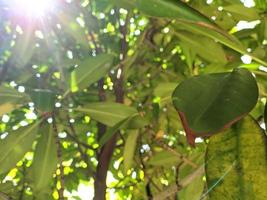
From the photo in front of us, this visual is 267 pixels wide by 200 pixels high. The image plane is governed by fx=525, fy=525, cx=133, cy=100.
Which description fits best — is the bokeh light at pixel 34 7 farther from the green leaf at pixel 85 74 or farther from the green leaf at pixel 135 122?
the green leaf at pixel 135 122

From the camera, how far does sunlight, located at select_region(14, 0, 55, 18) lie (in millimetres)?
1374

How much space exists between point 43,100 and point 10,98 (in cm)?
17

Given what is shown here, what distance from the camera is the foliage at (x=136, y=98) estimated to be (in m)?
0.54

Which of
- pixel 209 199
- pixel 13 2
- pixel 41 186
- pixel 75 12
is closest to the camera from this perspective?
pixel 209 199

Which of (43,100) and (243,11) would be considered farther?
(243,11)

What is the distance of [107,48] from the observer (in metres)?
1.79

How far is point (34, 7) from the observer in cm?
140

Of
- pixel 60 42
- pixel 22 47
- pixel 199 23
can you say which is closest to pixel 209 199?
pixel 199 23

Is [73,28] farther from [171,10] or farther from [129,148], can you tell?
[171,10]

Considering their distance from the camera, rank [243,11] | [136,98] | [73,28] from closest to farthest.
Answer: [243,11]
[73,28]
[136,98]

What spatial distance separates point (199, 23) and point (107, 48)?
4.11 ft

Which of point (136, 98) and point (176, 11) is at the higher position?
point (136, 98)

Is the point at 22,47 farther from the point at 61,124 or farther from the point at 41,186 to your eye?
A: the point at 41,186

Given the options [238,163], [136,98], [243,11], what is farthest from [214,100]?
[136,98]
